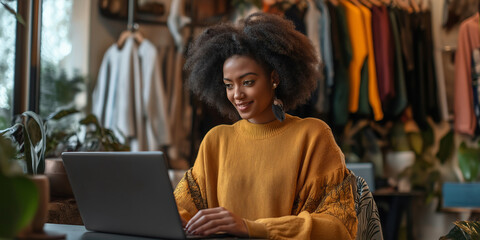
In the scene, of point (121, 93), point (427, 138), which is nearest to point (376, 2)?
point (427, 138)

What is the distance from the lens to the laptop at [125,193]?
1033 mm

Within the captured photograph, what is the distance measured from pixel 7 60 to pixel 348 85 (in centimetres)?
195

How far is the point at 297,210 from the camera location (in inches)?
55.4

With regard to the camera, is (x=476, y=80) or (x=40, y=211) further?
(x=476, y=80)

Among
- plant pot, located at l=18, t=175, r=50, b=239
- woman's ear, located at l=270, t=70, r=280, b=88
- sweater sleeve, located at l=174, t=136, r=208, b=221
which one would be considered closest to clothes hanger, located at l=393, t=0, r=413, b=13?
woman's ear, located at l=270, t=70, r=280, b=88

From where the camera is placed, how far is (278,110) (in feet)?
4.90

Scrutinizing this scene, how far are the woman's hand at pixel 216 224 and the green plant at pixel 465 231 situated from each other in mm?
879

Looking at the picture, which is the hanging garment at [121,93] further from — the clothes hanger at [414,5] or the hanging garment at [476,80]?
the hanging garment at [476,80]

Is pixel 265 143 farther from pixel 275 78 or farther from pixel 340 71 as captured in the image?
pixel 340 71

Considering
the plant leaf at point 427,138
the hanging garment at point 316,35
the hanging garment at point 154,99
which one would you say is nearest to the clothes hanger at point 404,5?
the hanging garment at point 316,35

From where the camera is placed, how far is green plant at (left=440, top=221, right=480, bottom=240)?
1.71 meters

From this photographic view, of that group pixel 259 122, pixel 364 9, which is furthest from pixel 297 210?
pixel 364 9

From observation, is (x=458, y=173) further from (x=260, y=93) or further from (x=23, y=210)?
(x=23, y=210)

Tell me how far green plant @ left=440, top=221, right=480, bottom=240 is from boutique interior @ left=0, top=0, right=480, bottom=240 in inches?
59.1
